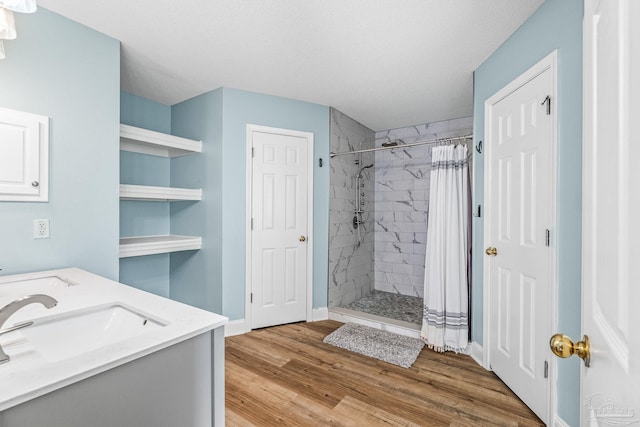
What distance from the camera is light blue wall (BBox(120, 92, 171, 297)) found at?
315 cm

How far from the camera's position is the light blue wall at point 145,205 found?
315 centimetres

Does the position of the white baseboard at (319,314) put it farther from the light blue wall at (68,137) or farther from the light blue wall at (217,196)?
the light blue wall at (68,137)

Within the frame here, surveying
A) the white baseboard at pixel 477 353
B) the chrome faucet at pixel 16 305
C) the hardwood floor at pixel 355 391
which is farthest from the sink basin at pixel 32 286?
the white baseboard at pixel 477 353

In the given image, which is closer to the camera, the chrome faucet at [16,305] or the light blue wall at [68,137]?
the chrome faucet at [16,305]

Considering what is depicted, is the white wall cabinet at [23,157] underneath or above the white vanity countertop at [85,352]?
above

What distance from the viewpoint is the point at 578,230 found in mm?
1505

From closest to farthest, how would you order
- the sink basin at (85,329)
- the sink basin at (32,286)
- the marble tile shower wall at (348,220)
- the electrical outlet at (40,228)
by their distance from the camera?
the sink basin at (85,329), the sink basin at (32,286), the electrical outlet at (40,228), the marble tile shower wall at (348,220)

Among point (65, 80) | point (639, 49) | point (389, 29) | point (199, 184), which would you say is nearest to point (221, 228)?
point (199, 184)

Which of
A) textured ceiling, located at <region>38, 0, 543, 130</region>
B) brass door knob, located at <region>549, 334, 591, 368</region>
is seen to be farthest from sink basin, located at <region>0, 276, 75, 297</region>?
brass door knob, located at <region>549, 334, 591, 368</region>

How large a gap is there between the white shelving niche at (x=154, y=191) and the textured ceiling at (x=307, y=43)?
56 cm

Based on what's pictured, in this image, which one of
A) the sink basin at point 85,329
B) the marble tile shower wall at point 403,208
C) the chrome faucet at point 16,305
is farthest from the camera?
the marble tile shower wall at point 403,208

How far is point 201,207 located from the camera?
3217 mm

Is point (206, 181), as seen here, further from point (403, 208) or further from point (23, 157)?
point (403, 208)

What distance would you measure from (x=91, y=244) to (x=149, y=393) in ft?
5.38
